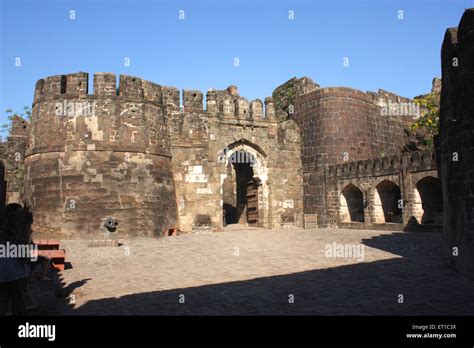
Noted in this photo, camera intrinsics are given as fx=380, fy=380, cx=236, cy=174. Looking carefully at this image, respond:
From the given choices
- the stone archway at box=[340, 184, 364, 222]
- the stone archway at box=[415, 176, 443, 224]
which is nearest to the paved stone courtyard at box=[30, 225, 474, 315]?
the stone archway at box=[415, 176, 443, 224]

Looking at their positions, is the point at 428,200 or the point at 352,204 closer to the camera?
the point at 428,200

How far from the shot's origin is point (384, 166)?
18312mm

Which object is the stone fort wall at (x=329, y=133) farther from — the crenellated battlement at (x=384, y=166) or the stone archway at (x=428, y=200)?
the stone archway at (x=428, y=200)

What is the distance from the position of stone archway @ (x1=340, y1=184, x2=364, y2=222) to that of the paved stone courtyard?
8.89 meters

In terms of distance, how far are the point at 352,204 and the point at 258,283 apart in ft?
49.2

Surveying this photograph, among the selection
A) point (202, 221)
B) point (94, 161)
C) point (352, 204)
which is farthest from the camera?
point (352, 204)

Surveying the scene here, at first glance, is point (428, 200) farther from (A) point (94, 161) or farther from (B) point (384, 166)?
(A) point (94, 161)

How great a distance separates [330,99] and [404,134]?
754 cm

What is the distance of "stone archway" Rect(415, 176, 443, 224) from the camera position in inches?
664

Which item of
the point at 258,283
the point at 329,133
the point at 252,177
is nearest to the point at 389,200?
the point at 329,133

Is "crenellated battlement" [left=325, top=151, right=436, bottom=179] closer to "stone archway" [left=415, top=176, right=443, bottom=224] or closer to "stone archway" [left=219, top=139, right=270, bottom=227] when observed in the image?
"stone archway" [left=415, top=176, right=443, bottom=224]

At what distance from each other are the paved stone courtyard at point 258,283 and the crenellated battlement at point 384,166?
6.19 m
